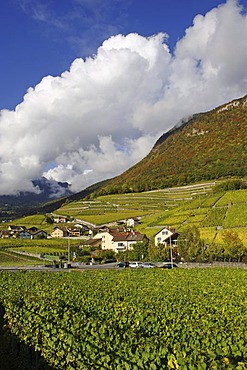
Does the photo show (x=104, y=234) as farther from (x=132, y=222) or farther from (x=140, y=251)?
(x=140, y=251)

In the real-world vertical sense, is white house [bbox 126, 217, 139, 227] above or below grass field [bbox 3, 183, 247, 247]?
below

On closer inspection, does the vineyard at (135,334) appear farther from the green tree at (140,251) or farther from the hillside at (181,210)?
the green tree at (140,251)

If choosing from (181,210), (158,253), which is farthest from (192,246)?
(181,210)

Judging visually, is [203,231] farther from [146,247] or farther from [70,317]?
[70,317]

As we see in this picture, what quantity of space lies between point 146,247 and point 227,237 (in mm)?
22508

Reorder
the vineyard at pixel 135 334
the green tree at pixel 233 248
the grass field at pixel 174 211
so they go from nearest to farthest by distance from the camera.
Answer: the vineyard at pixel 135 334
the green tree at pixel 233 248
the grass field at pixel 174 211

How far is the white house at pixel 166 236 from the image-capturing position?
87.7 m

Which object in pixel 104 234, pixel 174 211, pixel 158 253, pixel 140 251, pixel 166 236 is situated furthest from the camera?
pixel 174 211

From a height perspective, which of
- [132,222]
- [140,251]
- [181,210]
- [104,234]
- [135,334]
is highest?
[135,334]

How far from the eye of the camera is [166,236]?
89.8 metres

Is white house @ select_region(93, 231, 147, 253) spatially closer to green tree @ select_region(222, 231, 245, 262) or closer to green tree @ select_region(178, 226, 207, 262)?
green tree @ select_region(178, 226, 207, 262)

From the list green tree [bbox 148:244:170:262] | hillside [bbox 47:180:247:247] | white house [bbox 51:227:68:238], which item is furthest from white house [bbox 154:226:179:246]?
white house [bbox 51:227:68:238]

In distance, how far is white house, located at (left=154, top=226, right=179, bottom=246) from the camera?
8769 cm

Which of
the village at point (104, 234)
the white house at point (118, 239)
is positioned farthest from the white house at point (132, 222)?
the white house at point (118, 239)
